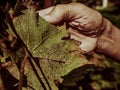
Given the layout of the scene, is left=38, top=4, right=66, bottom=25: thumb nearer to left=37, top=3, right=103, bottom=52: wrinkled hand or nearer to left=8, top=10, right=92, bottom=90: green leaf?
left=37, top=3, right=103, bottom=52: wrinkled hand

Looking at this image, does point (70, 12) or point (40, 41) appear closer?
point (40, 41)

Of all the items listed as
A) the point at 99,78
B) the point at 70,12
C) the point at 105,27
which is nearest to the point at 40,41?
the point at 70,12

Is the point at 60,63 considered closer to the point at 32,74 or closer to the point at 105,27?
the point at 32,74

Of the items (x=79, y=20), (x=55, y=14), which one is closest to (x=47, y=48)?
(x=55, y=14)

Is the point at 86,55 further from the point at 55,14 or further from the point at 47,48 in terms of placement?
the point at 47,48

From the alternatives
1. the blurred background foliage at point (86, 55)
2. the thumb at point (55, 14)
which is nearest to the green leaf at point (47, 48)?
the blurred background foliage at point (86, 55)

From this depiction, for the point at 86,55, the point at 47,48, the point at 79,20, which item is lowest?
the point at 86,55

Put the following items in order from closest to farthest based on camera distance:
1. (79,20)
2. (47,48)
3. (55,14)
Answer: (47,48), (55,14), (79,20)
